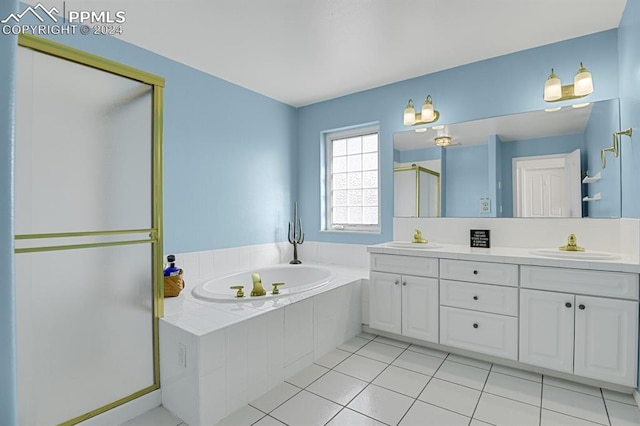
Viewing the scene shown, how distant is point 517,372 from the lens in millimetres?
2316

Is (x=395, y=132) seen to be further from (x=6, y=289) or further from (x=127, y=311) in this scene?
(x=6, y=289)

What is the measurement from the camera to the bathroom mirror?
2428mm

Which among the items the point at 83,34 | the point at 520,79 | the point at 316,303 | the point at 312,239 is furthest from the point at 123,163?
the point at 520,79

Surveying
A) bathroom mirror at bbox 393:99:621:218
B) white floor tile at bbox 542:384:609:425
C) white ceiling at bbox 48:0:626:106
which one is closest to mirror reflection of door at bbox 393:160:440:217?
bathroom mirror at bbox 393:99:621:218

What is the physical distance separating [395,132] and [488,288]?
1760 mm

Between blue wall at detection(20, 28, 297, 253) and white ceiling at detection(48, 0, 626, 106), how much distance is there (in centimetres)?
18

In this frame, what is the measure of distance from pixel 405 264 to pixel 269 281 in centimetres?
151

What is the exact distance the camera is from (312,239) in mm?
4051

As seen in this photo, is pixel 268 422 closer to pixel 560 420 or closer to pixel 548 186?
pixel 560 420

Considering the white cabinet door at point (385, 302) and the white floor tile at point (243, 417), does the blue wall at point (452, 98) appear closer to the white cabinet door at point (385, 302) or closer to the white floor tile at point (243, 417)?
the white cabinet door at point (385, 302)

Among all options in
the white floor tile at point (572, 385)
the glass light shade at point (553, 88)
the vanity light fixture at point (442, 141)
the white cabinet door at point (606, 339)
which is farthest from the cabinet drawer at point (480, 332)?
the glass light shade at point (553, 88)

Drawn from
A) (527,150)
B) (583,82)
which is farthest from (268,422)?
(583,82)

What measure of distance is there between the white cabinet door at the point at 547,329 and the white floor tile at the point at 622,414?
259 millimetres

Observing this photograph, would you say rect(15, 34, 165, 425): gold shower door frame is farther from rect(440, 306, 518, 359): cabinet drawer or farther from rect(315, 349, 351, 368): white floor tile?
rect(440, 306, 518, 359): cabinet drawer
